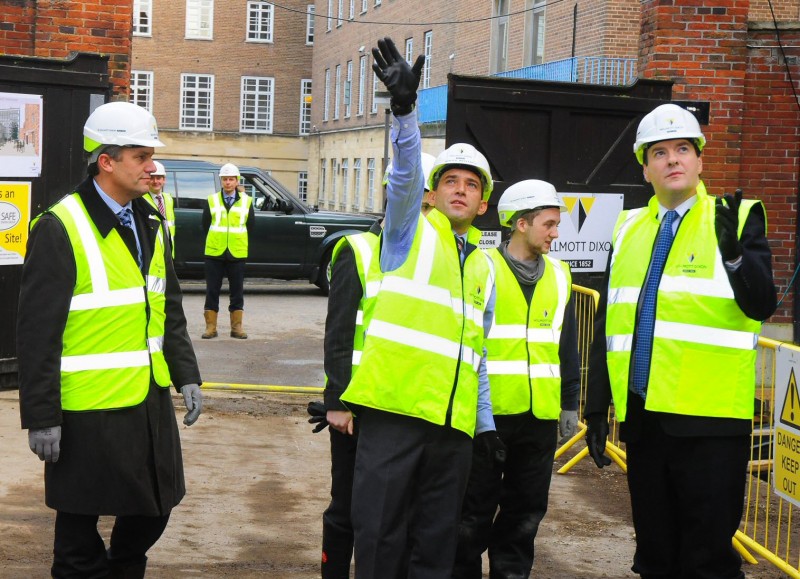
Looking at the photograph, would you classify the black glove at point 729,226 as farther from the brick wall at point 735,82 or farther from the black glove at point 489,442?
the brick wall at point 735,82

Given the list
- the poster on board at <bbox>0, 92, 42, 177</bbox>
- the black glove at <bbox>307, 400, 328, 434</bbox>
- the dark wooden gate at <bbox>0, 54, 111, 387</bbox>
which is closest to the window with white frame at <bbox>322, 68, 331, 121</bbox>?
the dark wooden gate at <bbox>0, 54, 111, 387</bbox>

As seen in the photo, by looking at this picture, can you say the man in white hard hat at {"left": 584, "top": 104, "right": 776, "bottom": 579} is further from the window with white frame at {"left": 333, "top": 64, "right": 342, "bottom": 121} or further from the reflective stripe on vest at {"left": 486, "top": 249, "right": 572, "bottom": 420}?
the window with white frame at {"left": 333, "top": 64, "right": 342, "bottom": 121}

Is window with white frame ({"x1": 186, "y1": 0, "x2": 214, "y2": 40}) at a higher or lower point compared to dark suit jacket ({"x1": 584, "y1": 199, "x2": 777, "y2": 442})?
higher

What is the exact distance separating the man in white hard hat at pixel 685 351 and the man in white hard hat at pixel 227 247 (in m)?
9.51

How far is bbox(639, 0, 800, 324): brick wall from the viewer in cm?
1001

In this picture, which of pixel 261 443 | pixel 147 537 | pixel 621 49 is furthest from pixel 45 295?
pixel 621 49

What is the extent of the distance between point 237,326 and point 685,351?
10.2 m

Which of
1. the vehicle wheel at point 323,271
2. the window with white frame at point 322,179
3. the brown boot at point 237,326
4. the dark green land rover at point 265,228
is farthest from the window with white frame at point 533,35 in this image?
the window with white frame at point 322,179

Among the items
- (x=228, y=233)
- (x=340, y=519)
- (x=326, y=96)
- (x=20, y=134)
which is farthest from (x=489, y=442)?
(x=326, y=96)

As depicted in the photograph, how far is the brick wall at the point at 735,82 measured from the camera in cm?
1001

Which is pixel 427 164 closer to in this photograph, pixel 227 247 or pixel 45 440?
pixel 45 440

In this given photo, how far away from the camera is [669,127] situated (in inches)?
180

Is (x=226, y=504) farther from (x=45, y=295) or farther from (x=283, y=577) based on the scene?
(x=45, y=295)

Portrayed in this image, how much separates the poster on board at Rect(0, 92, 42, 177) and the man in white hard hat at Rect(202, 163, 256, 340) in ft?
14.8
